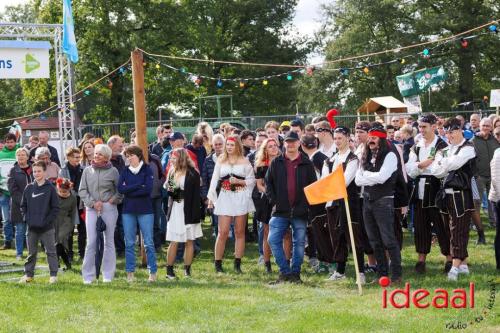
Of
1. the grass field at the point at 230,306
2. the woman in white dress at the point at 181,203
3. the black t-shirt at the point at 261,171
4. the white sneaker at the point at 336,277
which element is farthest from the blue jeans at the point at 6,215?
the white sneaker at the point at 336,277

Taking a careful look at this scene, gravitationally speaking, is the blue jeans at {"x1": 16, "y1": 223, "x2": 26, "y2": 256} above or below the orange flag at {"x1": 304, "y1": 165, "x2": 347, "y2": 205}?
below

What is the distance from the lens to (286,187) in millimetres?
9375

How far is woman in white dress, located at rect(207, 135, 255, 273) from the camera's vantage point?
10352 millimetres

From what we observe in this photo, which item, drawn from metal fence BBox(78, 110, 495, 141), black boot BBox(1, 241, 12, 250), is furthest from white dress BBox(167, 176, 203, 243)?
metal fence BBox(78, 110, 495, 141)

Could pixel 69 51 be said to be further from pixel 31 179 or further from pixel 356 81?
pixel 356 81

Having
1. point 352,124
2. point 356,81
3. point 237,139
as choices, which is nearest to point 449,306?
point 237,139

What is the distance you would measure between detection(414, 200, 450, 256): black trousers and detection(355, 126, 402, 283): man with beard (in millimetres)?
1027

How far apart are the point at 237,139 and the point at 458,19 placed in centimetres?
3666

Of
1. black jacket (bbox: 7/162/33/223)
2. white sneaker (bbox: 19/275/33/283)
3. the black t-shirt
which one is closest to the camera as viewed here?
white sneaker (bbox: 19/275/33/283)

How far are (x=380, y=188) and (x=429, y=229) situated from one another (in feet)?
4.82

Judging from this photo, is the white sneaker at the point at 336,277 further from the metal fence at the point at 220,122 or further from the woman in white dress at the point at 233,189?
the metal fence at the point at 220,122

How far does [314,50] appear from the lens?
52906 mm

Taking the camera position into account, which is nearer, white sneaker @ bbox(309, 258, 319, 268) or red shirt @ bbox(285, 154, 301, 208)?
red shirt @ bbox(285, 154, 301, 208)

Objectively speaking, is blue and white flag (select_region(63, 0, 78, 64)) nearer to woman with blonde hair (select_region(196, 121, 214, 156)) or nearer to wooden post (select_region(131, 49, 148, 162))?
woman with blonde hair (select_region(196, 121, 214, 156))
